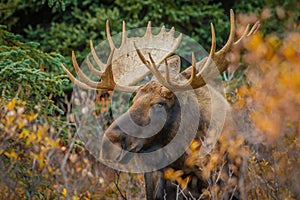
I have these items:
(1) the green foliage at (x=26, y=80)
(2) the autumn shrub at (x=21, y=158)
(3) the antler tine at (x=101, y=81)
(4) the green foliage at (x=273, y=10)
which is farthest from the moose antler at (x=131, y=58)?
(4) the green foliage at (x=273, y=10)

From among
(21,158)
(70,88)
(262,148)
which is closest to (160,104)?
(262,148)

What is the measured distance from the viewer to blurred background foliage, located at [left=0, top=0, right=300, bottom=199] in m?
4.30

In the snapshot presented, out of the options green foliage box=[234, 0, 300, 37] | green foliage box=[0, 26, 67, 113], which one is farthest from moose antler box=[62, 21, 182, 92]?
green foliage box=[234, 0, 300, 37]

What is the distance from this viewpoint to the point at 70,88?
8.89 metres

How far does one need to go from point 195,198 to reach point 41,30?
5.21 meters

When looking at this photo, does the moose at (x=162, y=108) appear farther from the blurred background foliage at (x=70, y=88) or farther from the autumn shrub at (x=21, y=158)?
the autumn shrub at (x=21, y=158)

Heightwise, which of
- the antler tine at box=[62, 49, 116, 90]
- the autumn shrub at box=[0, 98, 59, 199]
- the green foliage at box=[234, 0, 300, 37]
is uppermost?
the antler tine at box=[62, 49, 116, 90]

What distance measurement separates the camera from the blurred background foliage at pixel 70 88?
4.30 metres

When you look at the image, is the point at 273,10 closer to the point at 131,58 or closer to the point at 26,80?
the point at 131,58

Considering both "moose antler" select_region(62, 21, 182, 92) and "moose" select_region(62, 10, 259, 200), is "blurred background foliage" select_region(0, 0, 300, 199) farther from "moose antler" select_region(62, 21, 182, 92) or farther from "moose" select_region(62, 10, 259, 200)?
"moose antler" select_region(62, 21, 182, 92)

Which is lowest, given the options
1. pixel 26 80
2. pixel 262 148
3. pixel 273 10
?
pixel 273 10

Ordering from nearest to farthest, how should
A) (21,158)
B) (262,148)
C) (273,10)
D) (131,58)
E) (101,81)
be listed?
(101,81), (21,158), (262,148), (131,58), (273,10)

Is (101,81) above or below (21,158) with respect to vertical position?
above

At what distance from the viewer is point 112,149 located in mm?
4664
